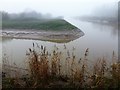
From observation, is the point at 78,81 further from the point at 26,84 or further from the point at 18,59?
the point at 18,59

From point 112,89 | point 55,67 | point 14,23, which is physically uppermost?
point 14,23

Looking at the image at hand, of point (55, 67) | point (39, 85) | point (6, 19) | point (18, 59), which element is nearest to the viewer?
point (39, 85)

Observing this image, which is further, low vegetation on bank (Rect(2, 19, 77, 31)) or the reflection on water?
low vegetation on bank (Rect(2, 19, 77, 31))

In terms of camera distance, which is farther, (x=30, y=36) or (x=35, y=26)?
(x=35, y=26)

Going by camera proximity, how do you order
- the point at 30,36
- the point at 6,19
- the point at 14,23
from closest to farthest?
the point at 30,36
the point at 14,23
the point at 6,19

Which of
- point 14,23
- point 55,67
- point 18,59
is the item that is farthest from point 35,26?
point 55,67

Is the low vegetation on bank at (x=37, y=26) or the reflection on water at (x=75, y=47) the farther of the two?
the low vegetation on bank at (x=37, y=26)

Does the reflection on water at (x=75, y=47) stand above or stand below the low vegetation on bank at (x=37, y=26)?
below

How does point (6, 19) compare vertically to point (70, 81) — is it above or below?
above

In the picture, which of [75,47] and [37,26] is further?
[37,26]

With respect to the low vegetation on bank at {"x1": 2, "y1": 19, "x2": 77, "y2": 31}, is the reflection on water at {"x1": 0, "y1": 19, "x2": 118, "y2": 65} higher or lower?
lower

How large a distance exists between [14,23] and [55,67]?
23056 millimetres

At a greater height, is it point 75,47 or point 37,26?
point 37,26

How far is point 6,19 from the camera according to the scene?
30.8 meters
